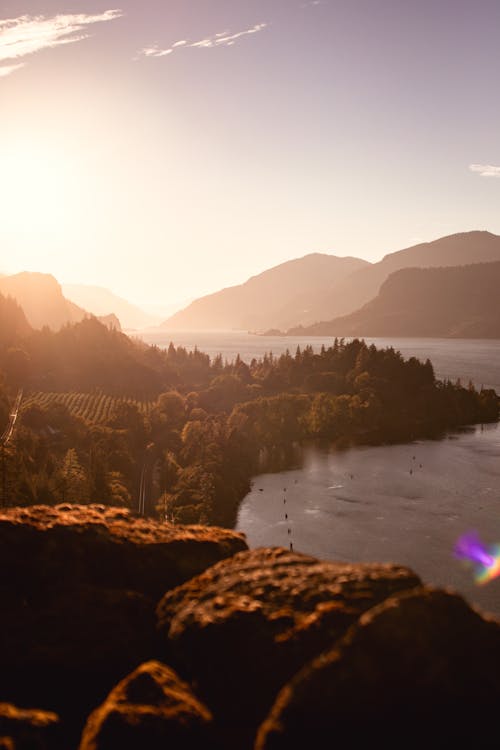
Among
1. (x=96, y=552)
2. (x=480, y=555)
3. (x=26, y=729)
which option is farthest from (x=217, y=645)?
(x=480, y=555)

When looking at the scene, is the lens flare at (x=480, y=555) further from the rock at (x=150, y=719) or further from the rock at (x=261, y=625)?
the rock at (x=150, y=719)

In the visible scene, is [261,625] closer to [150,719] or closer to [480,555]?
[150,719]

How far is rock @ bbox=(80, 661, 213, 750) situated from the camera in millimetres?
9023

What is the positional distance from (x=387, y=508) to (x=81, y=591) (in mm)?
119124

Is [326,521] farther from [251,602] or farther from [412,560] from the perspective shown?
[251,602]

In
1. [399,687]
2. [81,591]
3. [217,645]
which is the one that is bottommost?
[81,591]

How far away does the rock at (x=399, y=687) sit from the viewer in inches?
291

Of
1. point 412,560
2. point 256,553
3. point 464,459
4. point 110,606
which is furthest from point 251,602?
point 464,459

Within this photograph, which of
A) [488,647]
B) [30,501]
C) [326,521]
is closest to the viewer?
[488,647]

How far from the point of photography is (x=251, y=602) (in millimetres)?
11031

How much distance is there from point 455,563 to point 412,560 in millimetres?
7373

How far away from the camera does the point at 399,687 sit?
7.60 metres

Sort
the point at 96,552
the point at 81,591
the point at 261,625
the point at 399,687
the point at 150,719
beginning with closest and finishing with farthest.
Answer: the point at 399,687 → the point at 150,719 → the point at 261,625 → the point at 81,591 → the point at 96,552

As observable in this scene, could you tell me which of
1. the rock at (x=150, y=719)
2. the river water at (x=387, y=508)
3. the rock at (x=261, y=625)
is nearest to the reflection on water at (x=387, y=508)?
the river water at (x=387, y=508)
